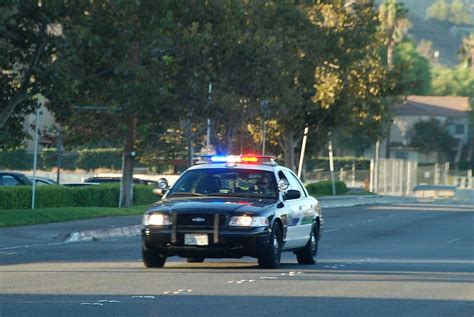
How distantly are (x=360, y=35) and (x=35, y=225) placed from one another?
98.0 feet

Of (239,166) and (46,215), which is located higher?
(239,166)

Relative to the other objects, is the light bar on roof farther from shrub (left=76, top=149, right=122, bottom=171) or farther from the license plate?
shrub (left=76, top=149, right=122, bottom=171)

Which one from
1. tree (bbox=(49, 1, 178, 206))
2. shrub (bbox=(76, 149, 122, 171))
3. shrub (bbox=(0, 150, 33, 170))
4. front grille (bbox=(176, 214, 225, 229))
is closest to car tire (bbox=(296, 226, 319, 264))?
front grille (bbox=(176, 214, 225, 229))

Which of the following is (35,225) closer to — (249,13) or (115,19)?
(115,19)

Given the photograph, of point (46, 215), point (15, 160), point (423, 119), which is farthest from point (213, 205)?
point (423, 119)

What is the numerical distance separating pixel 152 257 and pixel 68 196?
2182 cm

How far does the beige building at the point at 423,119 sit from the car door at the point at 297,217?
87180 mm

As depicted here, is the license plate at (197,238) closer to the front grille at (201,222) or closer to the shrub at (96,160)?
the front grille at (201,222)

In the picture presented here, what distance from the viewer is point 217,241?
17812 millimetres

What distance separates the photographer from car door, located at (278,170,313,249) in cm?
1930

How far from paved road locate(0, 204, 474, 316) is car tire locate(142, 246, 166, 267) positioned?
0.15 metres

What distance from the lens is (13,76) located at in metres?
31.6

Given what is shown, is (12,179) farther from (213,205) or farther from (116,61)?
(213,205)

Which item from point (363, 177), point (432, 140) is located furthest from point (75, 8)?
point (432, 140)
